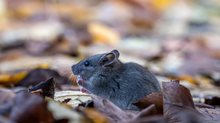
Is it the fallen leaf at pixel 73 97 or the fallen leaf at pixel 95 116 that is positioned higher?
the fallen leaf at pixel 73 97

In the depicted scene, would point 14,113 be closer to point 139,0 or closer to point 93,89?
point 93,89

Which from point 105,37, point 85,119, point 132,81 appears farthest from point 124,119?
point 105,37

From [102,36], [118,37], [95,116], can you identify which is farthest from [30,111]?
[118,37]

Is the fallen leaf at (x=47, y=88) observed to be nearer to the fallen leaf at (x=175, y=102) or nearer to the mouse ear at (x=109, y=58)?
the fallen leaf at (x=175, y=102)

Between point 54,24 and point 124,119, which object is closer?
point 124,119

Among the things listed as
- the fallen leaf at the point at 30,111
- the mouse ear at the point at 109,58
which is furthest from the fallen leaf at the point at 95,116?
the mouse ear at the point at 109,58

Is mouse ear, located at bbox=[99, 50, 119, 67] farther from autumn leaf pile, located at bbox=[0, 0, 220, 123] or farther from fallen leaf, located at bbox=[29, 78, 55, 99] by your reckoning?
fallen leaf, located at bbox=[29, 78, 55, 99]
